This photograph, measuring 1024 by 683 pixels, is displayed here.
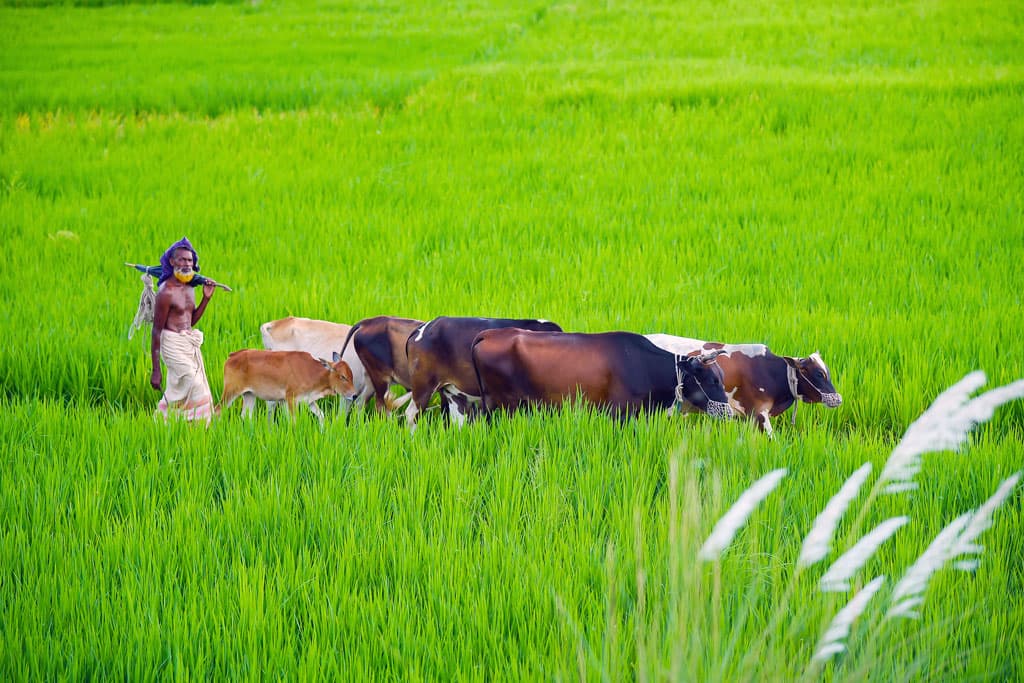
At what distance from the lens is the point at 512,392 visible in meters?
3.98

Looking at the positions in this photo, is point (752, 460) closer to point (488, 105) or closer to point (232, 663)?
point (232, 663)

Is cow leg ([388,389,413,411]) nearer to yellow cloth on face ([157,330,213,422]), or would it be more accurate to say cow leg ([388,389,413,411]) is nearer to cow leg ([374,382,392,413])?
cow leg ([374,382,392,413])

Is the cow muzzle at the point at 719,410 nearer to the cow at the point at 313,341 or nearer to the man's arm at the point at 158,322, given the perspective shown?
the cow at the point at 313,341

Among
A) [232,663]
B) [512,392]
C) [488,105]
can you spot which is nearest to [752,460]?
[512,392]

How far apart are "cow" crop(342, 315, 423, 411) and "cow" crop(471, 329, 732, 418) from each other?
51 cm

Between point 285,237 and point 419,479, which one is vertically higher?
point 285,237

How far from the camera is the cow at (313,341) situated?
4.54m

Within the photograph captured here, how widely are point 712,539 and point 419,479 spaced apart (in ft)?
7.15

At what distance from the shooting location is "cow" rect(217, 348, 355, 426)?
4117 mm

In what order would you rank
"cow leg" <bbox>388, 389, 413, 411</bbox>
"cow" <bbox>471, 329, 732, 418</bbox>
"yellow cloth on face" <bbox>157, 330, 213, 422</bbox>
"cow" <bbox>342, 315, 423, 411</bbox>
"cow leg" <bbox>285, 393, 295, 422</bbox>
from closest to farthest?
"cow" <bbox>471, 329, 732, 418</bbox>, "yellow cloth on face" <bbox>157, 330, 213, 422</bbox>, "cow leg" <bbox>285, 393, 295, 422</bbox>, "cow" <bbox>342, 315, 423, 411</bbox>, "cow leg" <bbox>388, 389, 413, 411</bbox>

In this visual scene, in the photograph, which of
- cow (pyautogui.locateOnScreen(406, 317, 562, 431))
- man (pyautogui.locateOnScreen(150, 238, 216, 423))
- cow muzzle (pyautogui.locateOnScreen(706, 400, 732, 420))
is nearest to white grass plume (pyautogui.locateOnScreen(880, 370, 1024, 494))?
cow muzzle (pyautogui.locateOnScreen(706, 400, 732, 420))

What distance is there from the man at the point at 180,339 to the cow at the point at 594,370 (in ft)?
4.21

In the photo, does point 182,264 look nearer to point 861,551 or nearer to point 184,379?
point 184,379

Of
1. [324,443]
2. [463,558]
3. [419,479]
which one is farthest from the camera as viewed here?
[324,443]
